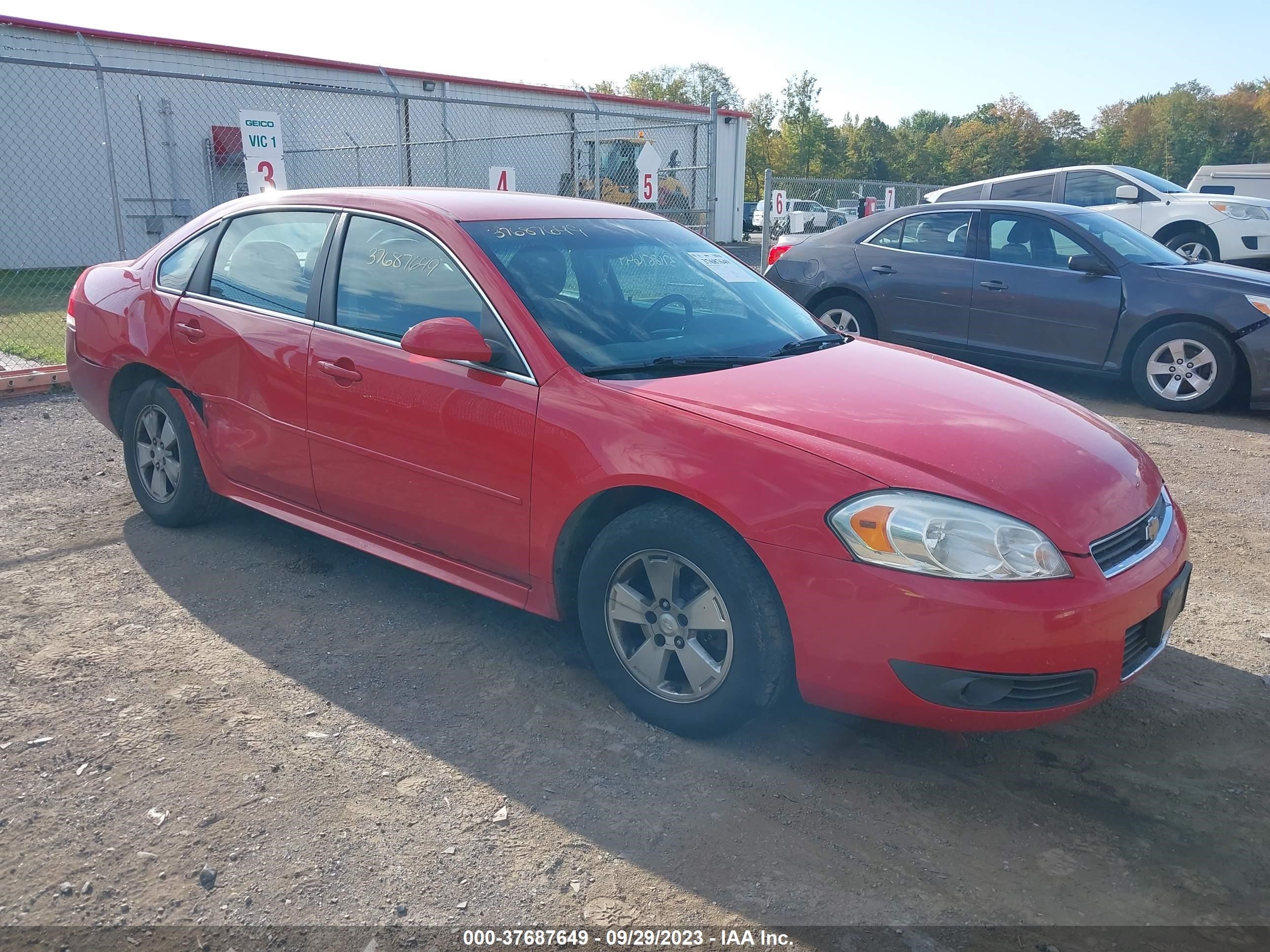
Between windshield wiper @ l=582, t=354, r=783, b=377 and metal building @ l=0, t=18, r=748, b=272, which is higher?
metal building @ l=0, t=18, r=748, b=272

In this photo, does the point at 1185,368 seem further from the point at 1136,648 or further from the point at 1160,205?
the point at 1160,205

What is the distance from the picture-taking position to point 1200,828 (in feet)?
9.38

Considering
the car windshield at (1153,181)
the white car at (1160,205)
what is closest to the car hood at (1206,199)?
the white car at (1160,205)

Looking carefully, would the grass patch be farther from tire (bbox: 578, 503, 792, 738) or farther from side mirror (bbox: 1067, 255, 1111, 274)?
side mirror (bbox: 1067, 255, 1111, 274)

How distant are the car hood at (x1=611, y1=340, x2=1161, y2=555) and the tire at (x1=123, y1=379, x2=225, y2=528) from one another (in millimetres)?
2434

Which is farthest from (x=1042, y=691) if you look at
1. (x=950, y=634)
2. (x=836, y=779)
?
(x=836, y=779)

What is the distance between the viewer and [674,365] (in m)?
3.53

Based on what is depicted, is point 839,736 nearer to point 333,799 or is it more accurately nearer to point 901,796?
point 901,796

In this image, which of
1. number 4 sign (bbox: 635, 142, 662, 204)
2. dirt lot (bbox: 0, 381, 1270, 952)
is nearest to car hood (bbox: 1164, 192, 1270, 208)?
number 4 sign (bbox: 635, 142, 662, 204)

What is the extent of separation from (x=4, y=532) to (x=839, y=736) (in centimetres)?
408

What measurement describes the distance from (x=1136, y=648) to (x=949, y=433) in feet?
2.67

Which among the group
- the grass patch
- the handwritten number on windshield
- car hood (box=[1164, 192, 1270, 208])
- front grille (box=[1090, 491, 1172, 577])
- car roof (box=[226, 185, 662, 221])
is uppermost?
car hood (box=[1164, 192, 1270, 208])

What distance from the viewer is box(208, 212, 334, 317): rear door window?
4.20 metres

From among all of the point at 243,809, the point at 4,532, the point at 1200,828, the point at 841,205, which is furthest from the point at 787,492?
the point at 841,205
